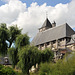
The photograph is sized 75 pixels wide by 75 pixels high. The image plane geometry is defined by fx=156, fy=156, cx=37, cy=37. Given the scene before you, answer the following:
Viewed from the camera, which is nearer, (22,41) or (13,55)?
(13,55)

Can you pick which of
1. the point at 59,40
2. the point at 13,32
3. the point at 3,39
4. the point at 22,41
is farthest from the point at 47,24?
the point at 22,41

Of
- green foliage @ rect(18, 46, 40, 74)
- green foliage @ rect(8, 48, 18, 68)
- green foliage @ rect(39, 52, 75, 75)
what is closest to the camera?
green foliage @ rect(39, 52, 75, 75)

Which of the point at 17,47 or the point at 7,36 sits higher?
the point at 7,36

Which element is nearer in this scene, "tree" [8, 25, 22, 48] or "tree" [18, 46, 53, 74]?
"tree" [18, 46, 53, 74]

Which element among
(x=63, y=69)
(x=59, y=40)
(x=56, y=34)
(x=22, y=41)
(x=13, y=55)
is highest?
(x=56, y=34)

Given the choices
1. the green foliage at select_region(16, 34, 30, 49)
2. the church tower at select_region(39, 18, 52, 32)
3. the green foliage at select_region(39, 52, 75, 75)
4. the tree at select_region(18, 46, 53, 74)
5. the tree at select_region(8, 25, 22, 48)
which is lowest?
the green foliage at select_region(39, 52, 75, 75)

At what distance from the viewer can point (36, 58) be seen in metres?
19.6

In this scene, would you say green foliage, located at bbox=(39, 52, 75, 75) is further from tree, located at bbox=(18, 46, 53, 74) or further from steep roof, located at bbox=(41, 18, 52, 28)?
steep roof, located at bbox=(41, 18, 52, 28)

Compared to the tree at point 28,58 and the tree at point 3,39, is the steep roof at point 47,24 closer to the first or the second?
the tree at point 3,39

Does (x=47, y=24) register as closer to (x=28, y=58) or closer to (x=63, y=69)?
(x=28, y=58)

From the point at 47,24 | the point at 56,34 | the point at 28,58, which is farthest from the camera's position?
the point at 47,24

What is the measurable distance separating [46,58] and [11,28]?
780cm

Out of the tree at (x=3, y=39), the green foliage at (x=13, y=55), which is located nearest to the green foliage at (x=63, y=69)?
the green foliage at (x=13, y=55)

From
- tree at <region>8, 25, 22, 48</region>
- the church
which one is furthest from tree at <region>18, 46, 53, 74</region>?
the church
